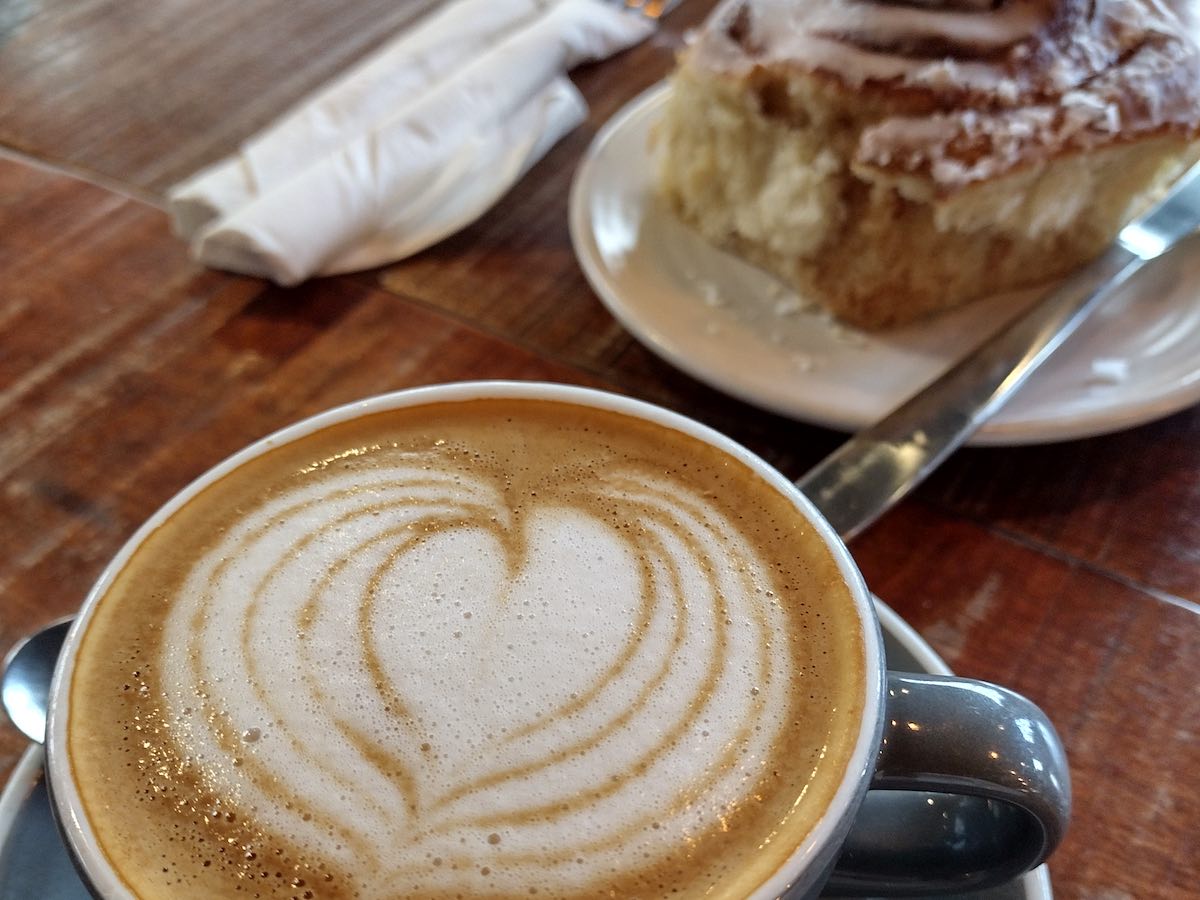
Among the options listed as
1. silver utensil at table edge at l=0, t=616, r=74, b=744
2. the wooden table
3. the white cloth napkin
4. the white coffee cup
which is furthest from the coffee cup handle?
the white cloth napkin

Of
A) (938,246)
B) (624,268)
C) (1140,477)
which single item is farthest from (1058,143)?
(624,268)

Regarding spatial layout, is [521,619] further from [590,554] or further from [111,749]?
[111,749]

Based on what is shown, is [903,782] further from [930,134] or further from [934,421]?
[930,134]

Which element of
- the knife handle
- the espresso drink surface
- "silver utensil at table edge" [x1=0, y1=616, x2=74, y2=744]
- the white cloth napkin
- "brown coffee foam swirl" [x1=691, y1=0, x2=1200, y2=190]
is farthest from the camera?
the white cloth napkin

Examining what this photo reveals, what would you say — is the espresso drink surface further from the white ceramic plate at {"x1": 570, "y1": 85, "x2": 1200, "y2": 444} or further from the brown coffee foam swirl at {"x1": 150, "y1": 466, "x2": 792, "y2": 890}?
the white ceramic plate at {"x1": 570, "y1": 85, "x2": 1200, "y2": 444}

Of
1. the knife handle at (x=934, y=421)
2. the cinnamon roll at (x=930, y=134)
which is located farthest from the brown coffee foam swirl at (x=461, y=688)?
the cinnamon roll at (x=930, y=134)

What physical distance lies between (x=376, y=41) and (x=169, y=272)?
596mm

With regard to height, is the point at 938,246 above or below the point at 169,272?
below

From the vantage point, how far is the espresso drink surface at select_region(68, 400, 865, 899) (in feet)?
1.42

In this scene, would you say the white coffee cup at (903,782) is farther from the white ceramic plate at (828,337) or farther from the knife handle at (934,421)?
the white ceramic plate at (828,337)

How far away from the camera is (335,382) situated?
94 cm

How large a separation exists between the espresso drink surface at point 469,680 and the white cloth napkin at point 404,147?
531mm

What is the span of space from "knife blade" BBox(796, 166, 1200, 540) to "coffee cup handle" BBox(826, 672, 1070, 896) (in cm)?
→ 25

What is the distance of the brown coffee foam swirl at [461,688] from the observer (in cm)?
44
